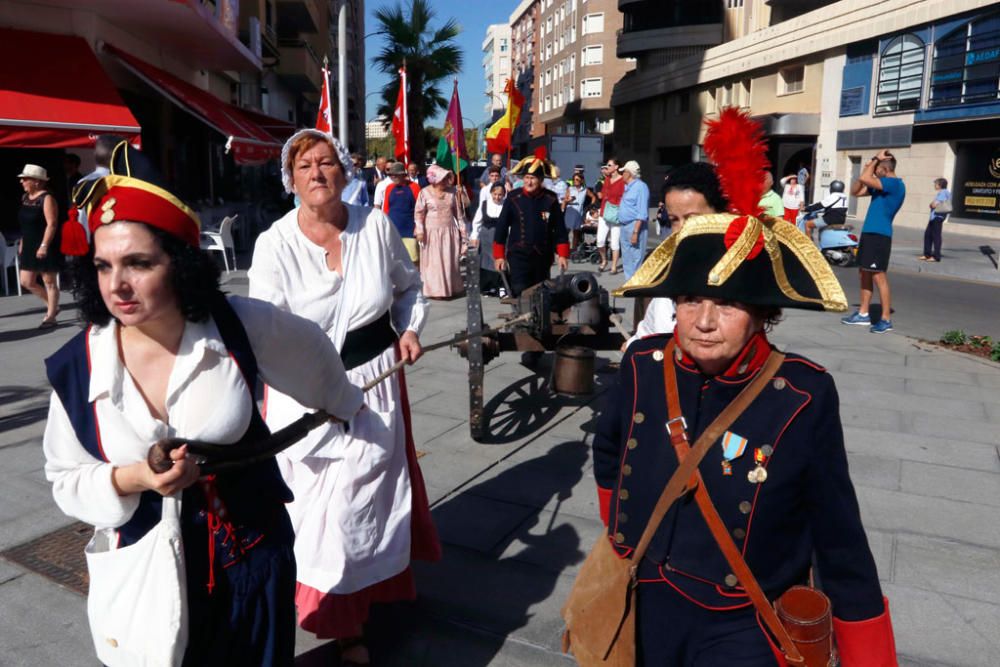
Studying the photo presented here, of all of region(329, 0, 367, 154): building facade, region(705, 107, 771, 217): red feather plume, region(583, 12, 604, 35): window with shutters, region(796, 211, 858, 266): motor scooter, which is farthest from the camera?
region(583, 12, 604, 35): window with shutters

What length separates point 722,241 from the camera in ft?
6.52

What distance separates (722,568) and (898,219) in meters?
29.0

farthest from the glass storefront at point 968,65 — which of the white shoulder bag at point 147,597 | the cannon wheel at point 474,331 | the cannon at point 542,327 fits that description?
the white shoulder bag at point 147,597

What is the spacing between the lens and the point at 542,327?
17.9 feet

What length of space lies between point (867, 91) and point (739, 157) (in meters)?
31.0

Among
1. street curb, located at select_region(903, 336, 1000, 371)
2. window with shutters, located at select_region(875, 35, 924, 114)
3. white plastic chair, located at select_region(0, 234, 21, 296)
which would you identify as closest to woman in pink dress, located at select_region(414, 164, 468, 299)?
white plastic chair, located at select_region(0, 234, 21, 296)

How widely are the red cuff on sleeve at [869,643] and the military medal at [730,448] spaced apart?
0.45m

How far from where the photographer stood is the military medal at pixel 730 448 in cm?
198

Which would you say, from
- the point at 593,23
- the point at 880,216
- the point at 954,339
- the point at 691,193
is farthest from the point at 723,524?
the point at 593,23

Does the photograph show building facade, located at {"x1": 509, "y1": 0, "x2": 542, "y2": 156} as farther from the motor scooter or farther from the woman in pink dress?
the woman in pink dress

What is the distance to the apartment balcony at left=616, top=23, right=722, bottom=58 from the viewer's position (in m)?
49.3

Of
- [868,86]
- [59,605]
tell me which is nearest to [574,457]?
[59,605]

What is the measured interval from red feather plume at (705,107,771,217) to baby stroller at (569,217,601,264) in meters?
14.6

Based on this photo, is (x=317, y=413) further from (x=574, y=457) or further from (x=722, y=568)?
(x=574, y=457)
